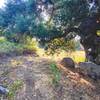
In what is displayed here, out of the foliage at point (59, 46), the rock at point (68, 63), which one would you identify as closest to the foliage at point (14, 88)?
the foliage at point (59, 46)

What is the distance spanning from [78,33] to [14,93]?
3330 millimetres

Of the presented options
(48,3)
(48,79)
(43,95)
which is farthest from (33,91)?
(48,3)

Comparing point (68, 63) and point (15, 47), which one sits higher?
point (15, 47)

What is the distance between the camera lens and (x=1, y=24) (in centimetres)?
804

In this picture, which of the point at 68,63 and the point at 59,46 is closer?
the point at 68,63

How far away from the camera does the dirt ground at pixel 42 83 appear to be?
20.0 feet

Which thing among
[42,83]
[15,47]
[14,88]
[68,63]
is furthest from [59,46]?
[14,88]

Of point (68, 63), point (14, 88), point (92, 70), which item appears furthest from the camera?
point (68, 63)

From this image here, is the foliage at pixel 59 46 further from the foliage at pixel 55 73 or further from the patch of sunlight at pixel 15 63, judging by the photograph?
the patch of sunlight at pixel 15 63

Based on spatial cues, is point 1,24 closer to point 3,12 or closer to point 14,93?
point 3,12

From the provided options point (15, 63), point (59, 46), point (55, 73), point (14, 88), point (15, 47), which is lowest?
point (14, 88)

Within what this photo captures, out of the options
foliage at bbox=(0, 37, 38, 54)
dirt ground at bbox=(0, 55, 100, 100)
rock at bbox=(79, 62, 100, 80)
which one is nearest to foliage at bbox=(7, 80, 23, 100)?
dirt ground at bbox=(0, 55, 100, 100)

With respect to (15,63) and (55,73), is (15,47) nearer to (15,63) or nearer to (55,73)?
(15,63)

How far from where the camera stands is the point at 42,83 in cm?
643
